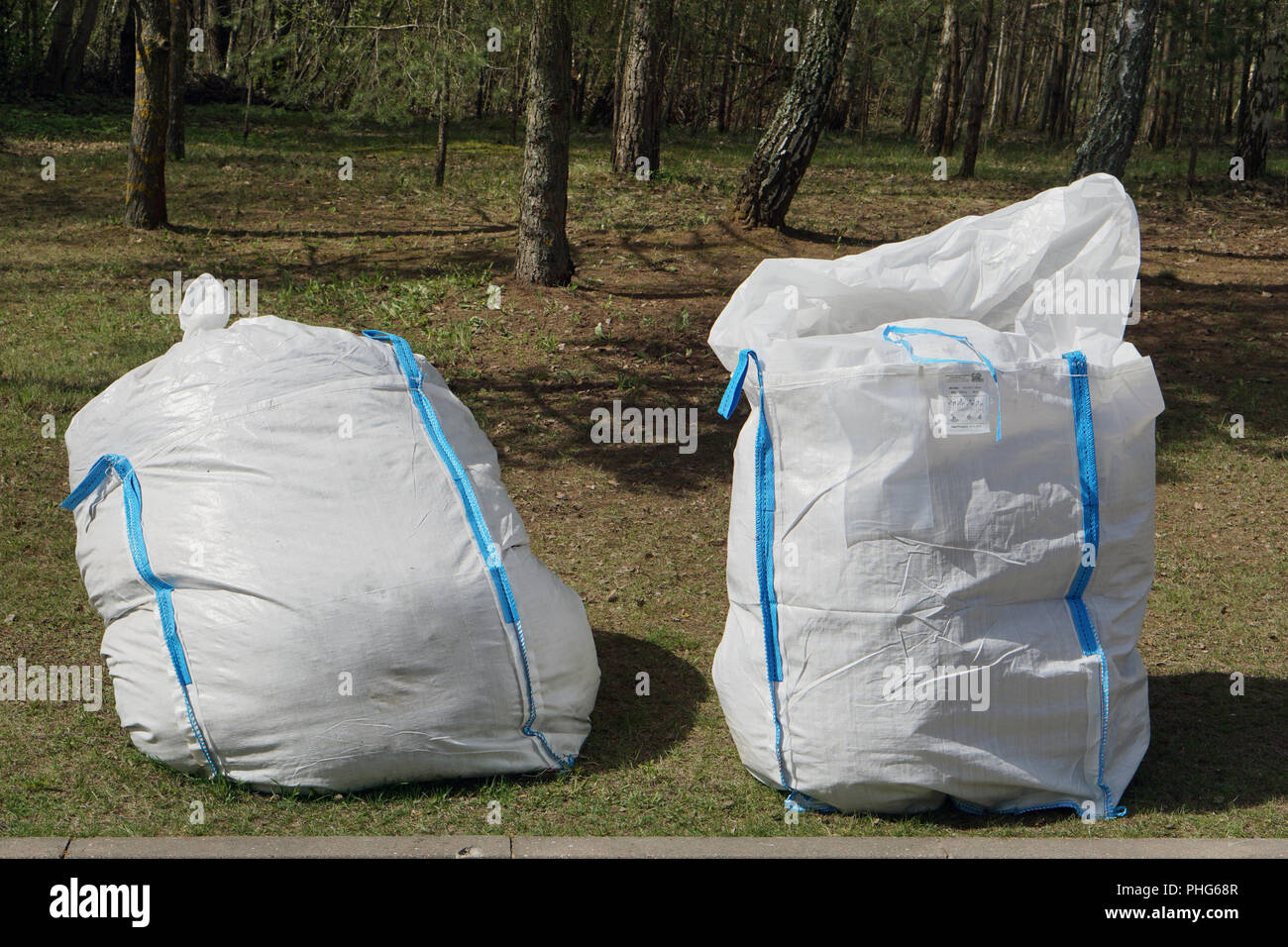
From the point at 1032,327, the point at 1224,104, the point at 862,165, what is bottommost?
the point at 1032,327

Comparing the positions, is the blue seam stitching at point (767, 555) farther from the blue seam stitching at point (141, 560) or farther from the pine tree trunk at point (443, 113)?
the pine tree trunk at point (443, 113)

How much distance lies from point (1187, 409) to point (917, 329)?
4132mm

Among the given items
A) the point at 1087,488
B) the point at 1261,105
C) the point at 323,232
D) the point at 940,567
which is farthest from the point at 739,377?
the point at 1261,105

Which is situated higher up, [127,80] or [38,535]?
[127,80]

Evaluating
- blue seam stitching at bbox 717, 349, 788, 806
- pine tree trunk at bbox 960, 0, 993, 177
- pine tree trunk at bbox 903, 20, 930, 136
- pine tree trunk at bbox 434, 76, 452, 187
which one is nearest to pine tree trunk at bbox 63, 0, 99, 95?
pine tree trunk at bbox 434, 76, 452, 187

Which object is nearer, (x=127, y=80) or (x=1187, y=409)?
(x=1187, y=409)

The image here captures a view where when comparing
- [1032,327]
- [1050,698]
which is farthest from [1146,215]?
[1050,698]

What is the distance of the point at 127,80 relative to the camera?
19953 mm

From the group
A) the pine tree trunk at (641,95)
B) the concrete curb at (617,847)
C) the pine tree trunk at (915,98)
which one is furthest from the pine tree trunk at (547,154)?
the pine tree trunk at (915,98)

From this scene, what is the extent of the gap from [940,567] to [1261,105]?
36.2ft

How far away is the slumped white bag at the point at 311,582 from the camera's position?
321 cm

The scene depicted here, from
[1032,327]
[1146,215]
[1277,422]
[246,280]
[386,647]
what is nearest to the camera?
[386,647]

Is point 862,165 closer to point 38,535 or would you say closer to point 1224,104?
point 38,535

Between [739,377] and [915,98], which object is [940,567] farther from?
[915,98]
